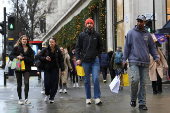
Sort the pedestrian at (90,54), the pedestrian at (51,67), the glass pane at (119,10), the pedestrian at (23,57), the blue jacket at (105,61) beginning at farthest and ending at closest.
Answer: the glass pane at (119,10) → the blue jacket at (105,61) → the pedestrian at (51,67) → the pedestrian at (23,57) → the pedestrian at (90,54)

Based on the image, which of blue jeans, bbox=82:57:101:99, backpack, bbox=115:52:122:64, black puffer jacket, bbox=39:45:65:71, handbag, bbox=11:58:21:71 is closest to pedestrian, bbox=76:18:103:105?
blue jeans, bbox=82:57:101:99

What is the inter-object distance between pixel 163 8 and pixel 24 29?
2570cm

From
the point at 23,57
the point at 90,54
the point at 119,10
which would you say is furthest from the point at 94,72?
the point at 119,10

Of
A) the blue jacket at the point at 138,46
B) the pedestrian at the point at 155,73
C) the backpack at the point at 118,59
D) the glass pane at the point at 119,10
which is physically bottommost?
the pedestrian at the point at 155,73

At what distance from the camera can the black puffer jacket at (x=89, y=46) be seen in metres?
8.76

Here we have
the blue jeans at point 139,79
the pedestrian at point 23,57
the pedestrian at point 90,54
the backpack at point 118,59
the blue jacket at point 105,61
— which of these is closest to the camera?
the blue jeans at point 139,79

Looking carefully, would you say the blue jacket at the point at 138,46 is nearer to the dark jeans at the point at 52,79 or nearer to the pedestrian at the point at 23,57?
the dark jeans at the point at 52,79

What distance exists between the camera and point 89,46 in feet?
28.8

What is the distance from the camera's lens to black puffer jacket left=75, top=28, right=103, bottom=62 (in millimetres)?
8758

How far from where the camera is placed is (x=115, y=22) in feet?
85.8

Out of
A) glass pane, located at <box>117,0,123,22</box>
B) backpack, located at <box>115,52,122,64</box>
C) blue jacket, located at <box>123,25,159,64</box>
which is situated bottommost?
backpack, located at <box>115,52,122,64</box>

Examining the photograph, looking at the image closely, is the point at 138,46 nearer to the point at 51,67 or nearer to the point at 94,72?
the point at 94,72

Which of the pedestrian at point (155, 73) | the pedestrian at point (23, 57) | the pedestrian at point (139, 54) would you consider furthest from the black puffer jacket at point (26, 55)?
the pedestrian at point (155, 73)

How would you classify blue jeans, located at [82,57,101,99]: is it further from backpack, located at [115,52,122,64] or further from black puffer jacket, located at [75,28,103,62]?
backpack, located at [115,52,122,64]
